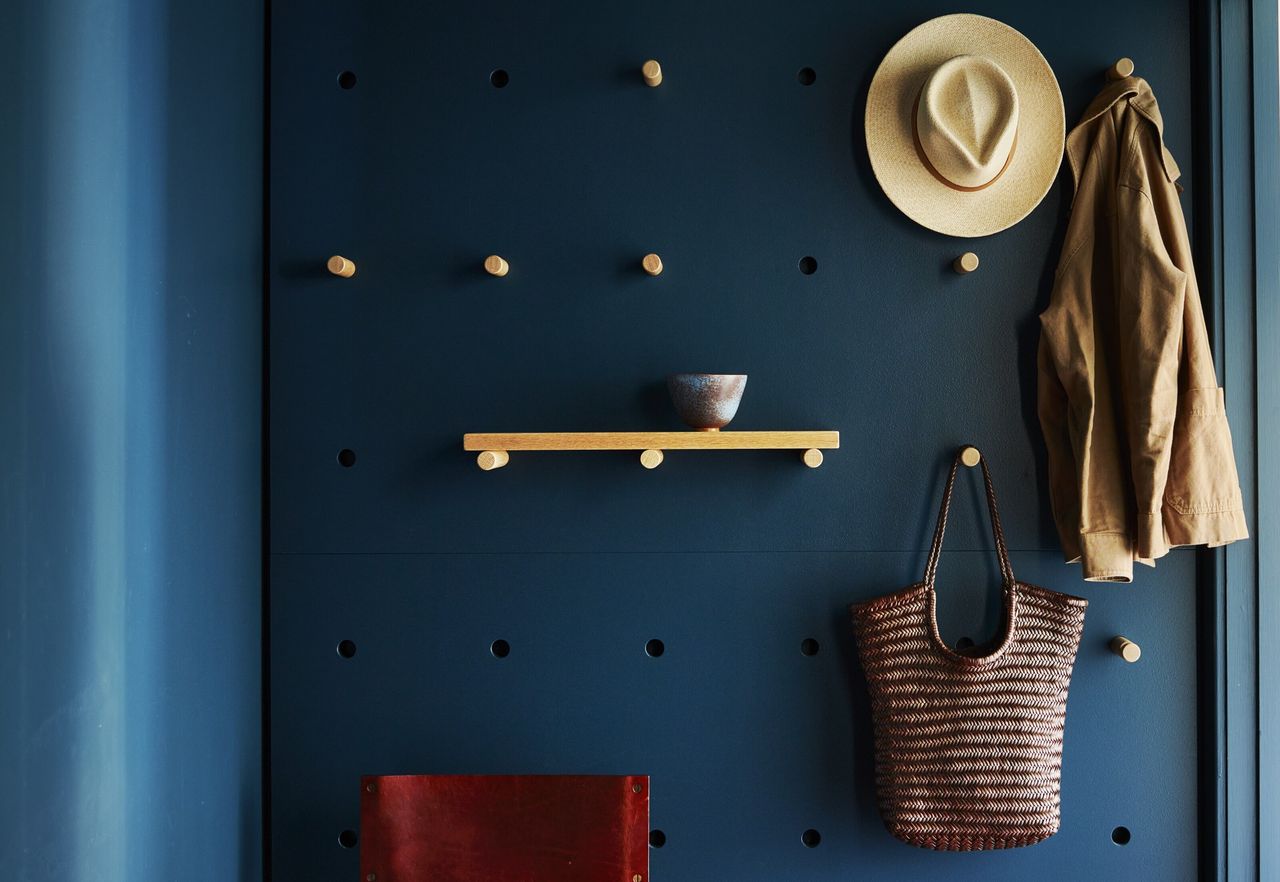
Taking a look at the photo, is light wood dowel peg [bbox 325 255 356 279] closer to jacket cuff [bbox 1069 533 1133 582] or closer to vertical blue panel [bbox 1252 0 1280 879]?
jacket cuff [bbox 1069 533 1133 582]

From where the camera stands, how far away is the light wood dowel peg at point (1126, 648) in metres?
1.43

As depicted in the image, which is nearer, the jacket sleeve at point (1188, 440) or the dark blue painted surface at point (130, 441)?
the dark blue painted surface at point (130, 441)

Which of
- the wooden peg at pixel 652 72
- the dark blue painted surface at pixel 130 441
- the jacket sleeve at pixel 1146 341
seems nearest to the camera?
the dark blue painted surface at pixel 130 441

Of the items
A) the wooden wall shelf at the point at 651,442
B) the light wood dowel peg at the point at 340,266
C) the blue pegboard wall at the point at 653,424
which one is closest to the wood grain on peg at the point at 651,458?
the wooden wall shelf at the point at 651,442

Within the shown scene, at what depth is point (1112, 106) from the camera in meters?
1.45

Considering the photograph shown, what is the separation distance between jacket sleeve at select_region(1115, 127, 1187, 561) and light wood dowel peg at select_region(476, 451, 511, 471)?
0.86 meters

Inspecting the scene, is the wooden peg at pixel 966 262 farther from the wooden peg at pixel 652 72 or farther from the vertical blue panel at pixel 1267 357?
the wooden peg at pixel 652 72

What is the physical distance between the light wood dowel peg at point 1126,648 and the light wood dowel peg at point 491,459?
92 centimetres

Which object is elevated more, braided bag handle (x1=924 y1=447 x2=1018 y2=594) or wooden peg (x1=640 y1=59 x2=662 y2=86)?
wooden peg (x1=640 y1=59 x2=662 y2=86)

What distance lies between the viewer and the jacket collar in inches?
56.2

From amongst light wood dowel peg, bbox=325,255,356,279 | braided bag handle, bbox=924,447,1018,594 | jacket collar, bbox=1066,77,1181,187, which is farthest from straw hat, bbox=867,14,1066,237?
light wood dowel peg, bbox=325,255,356,279

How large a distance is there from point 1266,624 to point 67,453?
1.56m

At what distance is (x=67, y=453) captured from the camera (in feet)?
3.27

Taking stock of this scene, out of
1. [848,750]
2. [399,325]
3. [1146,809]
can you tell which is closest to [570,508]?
[399,325]
